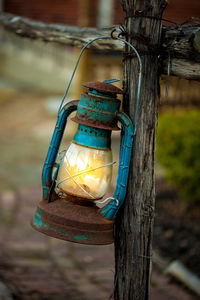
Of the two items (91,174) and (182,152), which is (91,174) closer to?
(91,174)

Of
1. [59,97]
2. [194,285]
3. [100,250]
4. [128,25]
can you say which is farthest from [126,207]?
[59,97]

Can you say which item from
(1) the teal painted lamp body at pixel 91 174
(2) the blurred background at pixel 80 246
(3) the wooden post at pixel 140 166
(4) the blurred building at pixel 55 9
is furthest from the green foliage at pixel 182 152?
(4) the blurred building at pixel 55 9

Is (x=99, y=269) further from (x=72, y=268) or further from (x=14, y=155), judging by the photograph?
(x=14, y=155)

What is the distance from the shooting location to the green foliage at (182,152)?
15.0ft

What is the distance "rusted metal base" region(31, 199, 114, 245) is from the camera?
5.96ft

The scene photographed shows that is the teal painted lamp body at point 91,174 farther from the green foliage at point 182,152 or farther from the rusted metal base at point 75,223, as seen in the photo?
the green foliage at point 182,152

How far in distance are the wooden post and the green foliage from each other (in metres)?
2.67

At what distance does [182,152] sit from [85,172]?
3.08 m

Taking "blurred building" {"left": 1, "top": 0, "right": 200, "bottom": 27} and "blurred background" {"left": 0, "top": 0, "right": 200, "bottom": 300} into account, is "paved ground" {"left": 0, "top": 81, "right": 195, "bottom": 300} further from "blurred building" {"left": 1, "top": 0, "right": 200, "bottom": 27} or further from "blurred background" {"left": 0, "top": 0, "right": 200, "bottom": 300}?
"blurred building" {"left": 1, "top": 0, "right": 200, "bottom": 27}

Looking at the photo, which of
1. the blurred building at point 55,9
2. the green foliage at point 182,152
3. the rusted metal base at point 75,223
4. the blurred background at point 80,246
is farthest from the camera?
the blurred building at point 55,9

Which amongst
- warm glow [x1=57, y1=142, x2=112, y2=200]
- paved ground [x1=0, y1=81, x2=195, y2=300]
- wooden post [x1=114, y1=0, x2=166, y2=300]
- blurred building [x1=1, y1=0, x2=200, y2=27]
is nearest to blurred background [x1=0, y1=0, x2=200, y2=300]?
paved ground [x1=0, y1=81, x2=195, y2=300]

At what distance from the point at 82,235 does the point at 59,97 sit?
1053 cm

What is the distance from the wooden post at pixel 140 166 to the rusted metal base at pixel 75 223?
16cm

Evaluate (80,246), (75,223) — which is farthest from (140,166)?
(80,246)
